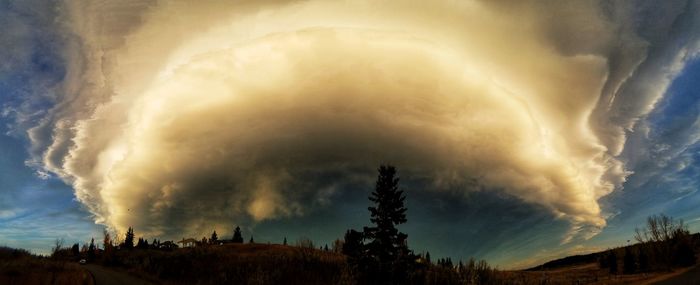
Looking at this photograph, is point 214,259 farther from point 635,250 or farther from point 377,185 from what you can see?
point 635,250

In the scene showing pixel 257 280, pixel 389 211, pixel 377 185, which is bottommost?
pixel 257 280

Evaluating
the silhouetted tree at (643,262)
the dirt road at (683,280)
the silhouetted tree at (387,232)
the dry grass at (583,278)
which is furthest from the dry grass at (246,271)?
the silhouetted tree at (643,262)

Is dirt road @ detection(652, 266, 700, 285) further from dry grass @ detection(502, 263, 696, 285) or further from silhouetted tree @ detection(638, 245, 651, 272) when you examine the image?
silhouetted tree @ detection(638, 245, 651, 272)

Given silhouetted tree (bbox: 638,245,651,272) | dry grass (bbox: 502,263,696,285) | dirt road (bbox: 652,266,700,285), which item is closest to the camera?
dry grass (bbox: 502,263,696,285)

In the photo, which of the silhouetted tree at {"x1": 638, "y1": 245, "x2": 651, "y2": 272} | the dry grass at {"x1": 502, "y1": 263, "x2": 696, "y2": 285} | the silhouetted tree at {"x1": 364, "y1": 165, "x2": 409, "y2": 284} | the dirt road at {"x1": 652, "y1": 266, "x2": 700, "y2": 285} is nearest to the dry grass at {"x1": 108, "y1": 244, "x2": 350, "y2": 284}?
the silhouetted tree at {"x1": 364, "y1": 165, "x2": 409, "y2": 284}

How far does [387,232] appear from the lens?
2977 cm

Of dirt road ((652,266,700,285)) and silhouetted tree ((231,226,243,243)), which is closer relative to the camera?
dirt road ((652,266,700,285))

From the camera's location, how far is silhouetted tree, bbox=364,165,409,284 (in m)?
28.5

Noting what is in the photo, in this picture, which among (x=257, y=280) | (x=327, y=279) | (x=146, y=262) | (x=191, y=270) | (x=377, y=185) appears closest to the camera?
(x=257, y=280)

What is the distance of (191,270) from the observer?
36.2m

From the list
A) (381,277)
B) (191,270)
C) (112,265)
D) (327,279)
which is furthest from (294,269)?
(112,265)

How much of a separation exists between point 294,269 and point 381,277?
241 inches

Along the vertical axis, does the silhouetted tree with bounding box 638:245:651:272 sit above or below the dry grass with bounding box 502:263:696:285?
above

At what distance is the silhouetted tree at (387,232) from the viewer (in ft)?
93.6
